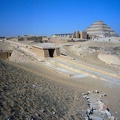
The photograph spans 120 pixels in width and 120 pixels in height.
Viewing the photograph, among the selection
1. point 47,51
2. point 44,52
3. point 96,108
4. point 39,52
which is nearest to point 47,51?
point 47,51

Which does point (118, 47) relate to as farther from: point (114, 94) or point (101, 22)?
point (101, 22)

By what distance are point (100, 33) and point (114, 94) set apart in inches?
1961

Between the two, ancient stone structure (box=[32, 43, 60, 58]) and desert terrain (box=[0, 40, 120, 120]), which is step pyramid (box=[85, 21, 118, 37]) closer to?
ancient stone structure (box=[32, 43, 60, 58])

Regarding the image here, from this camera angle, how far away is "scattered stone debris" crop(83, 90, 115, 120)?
22.2ft

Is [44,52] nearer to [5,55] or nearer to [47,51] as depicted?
[47,51]

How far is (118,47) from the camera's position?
25.8m

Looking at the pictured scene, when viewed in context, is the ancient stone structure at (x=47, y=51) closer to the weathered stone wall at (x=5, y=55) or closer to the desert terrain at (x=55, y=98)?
the weathered stone wall at (x=5, y=55)

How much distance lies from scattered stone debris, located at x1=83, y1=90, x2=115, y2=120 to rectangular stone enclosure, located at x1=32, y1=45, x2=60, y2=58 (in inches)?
405

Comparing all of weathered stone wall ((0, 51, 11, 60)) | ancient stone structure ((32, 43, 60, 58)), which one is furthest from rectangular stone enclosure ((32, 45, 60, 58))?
weathered stone wall ((0, 51, 11, 60))

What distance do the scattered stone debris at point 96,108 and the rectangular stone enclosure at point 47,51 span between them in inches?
405

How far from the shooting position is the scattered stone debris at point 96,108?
6770 millimetres

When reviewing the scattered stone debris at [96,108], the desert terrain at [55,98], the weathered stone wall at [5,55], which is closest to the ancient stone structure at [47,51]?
the weathered stone wall at [5,55]

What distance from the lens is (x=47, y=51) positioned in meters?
19.3

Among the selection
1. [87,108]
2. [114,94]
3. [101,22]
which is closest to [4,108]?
[87,108]
